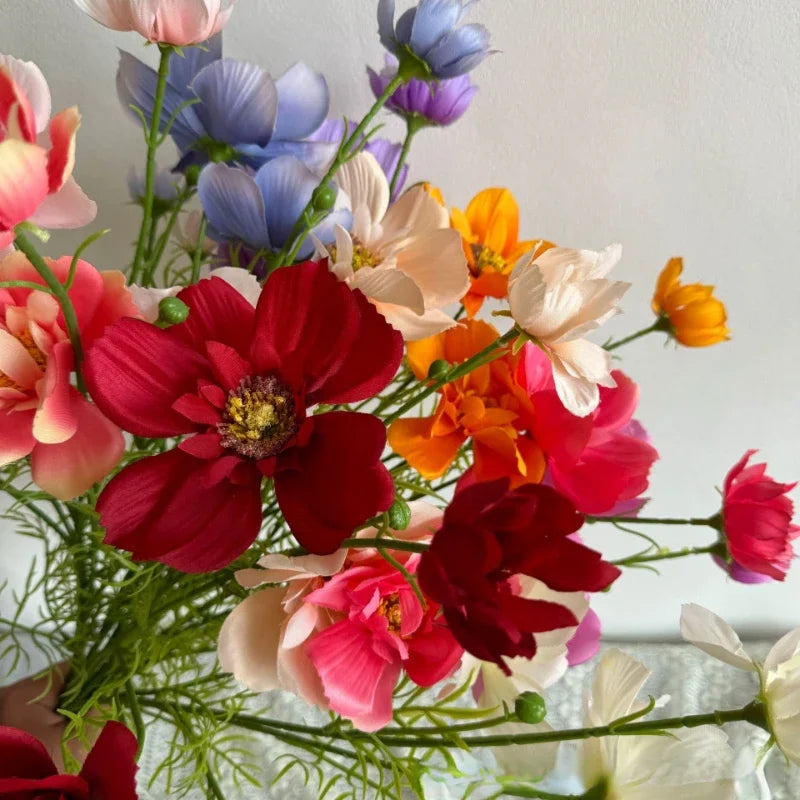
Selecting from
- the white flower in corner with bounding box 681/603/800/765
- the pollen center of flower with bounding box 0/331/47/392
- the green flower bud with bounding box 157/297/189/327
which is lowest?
the white flower in corner with bounding box 681/603/800/765

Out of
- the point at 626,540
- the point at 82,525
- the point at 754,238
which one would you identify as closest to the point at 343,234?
the point at 82,525

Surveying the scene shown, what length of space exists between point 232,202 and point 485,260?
0.57 ft

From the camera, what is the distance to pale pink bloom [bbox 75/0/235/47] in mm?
321

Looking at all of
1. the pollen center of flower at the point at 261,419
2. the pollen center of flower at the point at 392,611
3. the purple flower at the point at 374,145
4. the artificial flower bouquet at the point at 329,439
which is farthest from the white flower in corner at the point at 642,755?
the purple flower at the point at 374,145

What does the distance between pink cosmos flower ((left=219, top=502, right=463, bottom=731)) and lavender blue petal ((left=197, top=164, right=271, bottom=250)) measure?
172 mm

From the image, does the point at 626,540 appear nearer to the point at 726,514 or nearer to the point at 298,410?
the point at 726,514

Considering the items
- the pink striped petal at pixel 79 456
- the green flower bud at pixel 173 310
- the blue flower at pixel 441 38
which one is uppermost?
the blue flower at pixel 441 38

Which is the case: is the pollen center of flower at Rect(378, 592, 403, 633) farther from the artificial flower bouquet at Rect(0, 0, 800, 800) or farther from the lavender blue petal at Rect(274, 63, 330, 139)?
the lavender blue petal at Rect(274, 63, 330, 139)

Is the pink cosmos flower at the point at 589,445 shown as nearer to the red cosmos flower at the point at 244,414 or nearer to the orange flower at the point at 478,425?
the orange flower at the point at 478,425

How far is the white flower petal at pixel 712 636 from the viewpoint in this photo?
371 millimetres

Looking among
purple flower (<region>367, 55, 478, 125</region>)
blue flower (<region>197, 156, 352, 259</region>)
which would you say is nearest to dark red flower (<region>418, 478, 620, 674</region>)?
blue flower (<region>197, 156, 352, 259</region>)

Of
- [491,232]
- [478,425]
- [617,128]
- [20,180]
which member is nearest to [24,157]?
[20,180]

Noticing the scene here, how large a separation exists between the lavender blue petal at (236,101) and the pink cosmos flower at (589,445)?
0.19 meters

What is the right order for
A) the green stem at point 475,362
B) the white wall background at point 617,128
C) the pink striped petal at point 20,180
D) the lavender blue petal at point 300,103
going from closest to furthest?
the pink striped petal at point 20,180 < the green stem at point 475,362 < the lavender blue petal at point 300,103 < the white wall background at point 617,128
